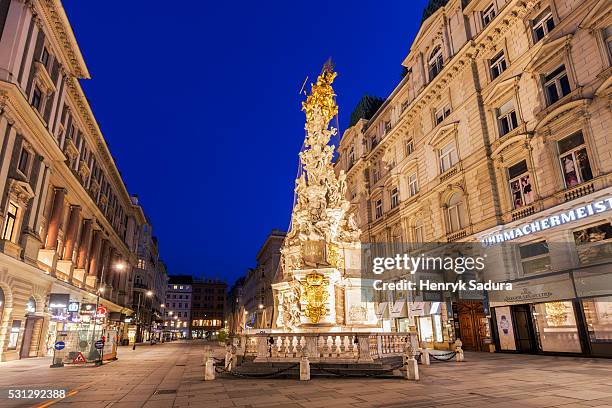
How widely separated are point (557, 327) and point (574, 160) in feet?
29.4

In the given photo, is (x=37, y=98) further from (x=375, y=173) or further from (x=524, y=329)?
(x=524, y=329)

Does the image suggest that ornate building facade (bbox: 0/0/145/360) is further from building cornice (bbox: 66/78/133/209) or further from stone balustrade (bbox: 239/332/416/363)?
stone balustrade (bbox: 239/332/416/363)

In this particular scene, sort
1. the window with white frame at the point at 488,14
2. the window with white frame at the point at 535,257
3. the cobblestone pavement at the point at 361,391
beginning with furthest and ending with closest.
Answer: the window with white frame at the point at 488,14
the window with white frame at the point at 535,257
the cobblestone pavement at the point at 361,391

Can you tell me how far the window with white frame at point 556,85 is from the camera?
827 inches

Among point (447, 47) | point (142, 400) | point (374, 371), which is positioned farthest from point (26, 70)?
point (447, 47)

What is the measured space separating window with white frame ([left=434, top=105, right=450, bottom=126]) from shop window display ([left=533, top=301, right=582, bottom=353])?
55.4ft

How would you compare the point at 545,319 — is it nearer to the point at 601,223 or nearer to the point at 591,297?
the point at 591,297

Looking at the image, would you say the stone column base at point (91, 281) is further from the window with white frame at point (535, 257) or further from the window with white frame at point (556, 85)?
the window with white frame at point (556, 85)

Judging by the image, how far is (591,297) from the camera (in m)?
18.0

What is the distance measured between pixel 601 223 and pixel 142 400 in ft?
68.8

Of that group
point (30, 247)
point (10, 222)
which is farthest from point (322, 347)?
point (30, 247)

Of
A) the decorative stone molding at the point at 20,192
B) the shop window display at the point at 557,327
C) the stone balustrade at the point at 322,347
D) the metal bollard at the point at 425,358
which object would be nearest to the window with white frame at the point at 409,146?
the shop window display at the point at 557,327

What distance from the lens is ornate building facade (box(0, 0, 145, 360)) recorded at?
852 inches

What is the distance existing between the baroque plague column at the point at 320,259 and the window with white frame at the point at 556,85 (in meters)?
13.5
